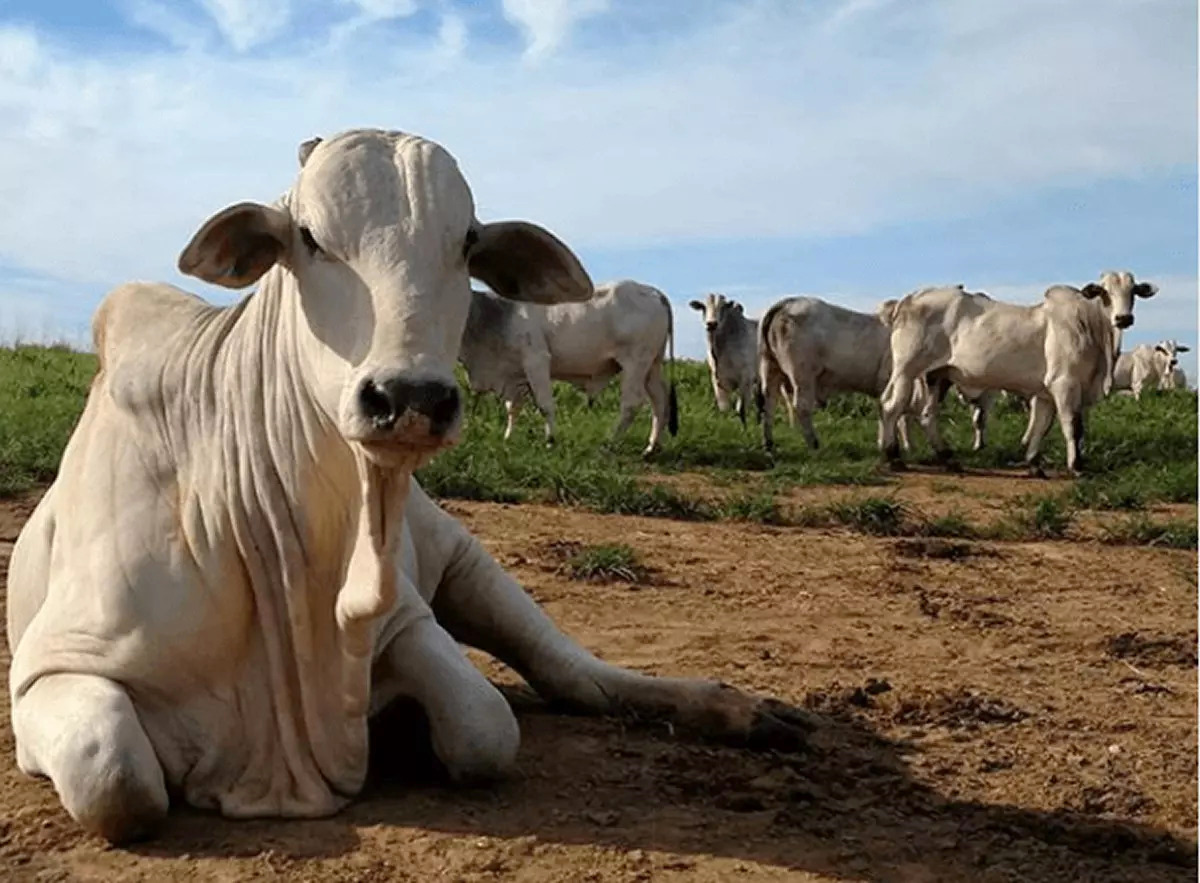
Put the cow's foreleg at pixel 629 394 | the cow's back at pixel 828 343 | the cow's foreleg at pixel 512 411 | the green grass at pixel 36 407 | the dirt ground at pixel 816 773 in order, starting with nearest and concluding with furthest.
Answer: the dirt ground at pixel 816 773
the green grass at pixel 36 407
the cow's foreleg at pixel 629 394
the cow's foreleg at pixel 512 411
the cow's back at pixel 828 343

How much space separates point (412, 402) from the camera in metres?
2.60

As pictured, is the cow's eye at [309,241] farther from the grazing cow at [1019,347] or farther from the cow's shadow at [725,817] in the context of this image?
the grazing cow at [1019,347]

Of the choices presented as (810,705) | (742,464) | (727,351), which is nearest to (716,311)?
(727,351)

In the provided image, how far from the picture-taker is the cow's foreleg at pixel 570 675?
12.8 ft

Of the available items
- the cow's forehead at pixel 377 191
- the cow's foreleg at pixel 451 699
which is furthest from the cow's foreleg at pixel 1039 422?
the cow's forehead at pixel 377 191

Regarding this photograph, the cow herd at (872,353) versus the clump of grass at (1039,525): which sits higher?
the cow herd at (872,353)

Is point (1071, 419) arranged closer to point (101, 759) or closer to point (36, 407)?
point (36, 407)

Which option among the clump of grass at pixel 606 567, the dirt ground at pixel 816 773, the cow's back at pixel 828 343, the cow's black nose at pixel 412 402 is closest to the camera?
the cow's black nose at pixel 412 402

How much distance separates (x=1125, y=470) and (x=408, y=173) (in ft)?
36.0

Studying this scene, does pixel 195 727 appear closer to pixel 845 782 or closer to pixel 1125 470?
pixel 845 782

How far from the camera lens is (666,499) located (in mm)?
8531

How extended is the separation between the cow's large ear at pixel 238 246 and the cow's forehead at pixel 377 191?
0.20 feet

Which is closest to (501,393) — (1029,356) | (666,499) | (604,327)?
(604,327)

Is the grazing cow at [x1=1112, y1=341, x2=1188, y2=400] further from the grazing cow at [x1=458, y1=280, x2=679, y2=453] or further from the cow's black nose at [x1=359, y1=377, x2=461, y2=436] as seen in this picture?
the cow's black nose at [x1=359, y1=377, x2=461, y2=436]
